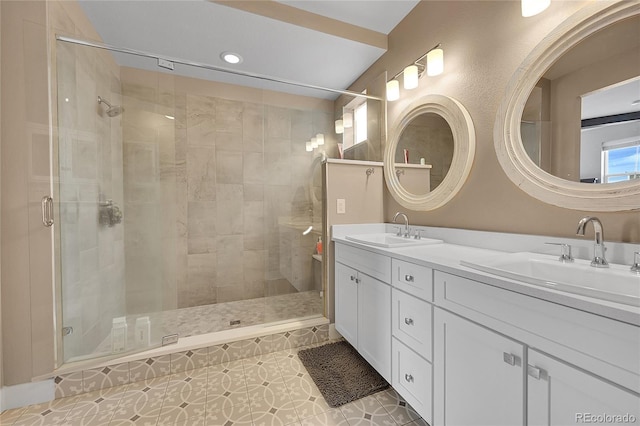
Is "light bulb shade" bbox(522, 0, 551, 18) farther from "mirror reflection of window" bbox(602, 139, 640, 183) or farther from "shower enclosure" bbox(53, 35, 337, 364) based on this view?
"shower enclosure" bbox(53, 35, 337, 364)

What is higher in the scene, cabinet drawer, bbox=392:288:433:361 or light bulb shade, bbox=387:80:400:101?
light bulb shade, bbox=387:80:400:101

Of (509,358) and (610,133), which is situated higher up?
(610,133)

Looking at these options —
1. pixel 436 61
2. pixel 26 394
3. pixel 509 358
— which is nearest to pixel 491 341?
pixel 509 358

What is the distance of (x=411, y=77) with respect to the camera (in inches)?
74.2

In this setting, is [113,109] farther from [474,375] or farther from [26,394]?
[474,375]

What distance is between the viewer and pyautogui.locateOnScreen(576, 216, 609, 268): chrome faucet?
0.92m

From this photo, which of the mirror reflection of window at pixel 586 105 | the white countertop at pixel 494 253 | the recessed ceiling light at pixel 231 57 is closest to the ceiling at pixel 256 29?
the recessed ceiling light at pixel 231 57

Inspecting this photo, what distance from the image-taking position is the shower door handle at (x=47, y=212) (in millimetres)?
1411

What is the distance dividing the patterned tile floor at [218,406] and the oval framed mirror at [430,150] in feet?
4.37

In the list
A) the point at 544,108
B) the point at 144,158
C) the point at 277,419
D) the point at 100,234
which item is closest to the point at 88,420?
the point at 277,419

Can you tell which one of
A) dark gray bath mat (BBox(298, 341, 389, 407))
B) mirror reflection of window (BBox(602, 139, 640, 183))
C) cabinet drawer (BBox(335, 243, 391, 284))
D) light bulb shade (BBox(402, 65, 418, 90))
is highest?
light bulb shade (BBox(402, 65, 418, 90))

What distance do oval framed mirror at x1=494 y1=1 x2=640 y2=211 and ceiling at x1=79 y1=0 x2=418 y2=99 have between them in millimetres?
1227

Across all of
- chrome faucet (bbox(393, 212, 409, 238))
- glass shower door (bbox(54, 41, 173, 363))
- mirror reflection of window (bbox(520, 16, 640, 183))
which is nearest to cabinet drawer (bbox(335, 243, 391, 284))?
chrome faucet (bbox(393, 212, 409, 238))

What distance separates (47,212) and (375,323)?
203 cm
